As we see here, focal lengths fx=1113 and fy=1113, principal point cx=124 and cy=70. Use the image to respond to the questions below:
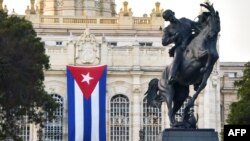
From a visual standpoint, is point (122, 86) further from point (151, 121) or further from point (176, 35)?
point (176, 35)

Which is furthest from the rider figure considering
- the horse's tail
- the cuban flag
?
the cuban flag

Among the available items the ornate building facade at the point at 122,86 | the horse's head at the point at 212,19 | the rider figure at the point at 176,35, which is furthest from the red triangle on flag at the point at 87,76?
the horse's head at the point at 212,19

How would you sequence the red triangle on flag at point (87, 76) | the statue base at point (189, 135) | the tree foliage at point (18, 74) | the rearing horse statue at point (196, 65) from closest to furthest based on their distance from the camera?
the statue base at point (189, 135)
the rearing horse statue at point (196, 65)
the tree foliage at point (18, 74)
the red triangle on flag at point (87, 76)

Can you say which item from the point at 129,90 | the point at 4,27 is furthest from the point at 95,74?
the point at 4,27

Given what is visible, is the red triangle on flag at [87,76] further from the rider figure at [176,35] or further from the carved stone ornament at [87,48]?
the rider figure at [176,35]

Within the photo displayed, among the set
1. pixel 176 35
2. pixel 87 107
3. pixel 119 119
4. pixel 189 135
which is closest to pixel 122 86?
pixel 119 119

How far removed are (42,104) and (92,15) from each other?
61.3 m

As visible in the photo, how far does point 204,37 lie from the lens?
25.0 metres

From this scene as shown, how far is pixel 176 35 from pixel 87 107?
2997 inches

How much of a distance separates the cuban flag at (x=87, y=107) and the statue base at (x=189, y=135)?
75.6 m

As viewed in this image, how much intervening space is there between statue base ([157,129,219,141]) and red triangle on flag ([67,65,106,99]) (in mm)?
77944

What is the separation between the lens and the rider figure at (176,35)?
25.1 metres

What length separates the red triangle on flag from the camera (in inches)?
4053

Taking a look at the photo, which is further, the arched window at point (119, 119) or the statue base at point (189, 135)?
the arched window at point (119, 119)
